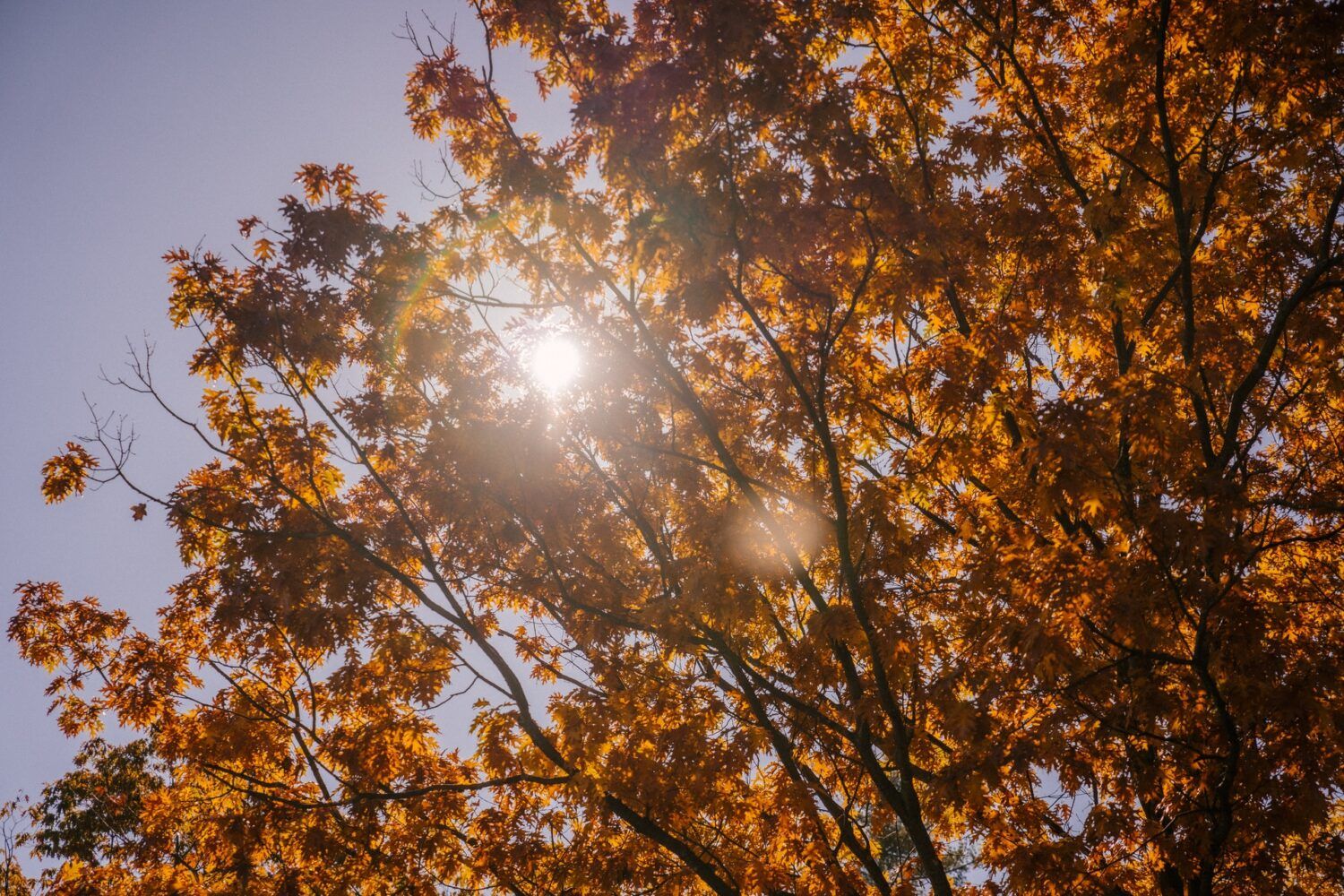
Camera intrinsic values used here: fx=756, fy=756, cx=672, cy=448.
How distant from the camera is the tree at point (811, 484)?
536 cm

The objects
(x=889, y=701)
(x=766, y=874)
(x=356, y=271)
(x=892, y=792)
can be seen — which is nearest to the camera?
(x=889, y=701)

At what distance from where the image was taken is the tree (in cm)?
536

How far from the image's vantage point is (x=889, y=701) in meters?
5.35

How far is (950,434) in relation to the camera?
6527mm

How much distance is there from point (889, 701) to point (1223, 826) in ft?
7.22

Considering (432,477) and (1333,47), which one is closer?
(1333,47)

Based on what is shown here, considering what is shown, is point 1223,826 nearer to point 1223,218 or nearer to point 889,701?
point 889,701

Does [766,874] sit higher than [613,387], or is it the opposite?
[613,387]

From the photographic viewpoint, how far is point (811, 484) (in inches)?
300

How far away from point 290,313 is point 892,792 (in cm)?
671

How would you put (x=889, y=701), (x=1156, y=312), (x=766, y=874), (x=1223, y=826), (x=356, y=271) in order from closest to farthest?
(x=1223, y=826) < (x=889, y=701) < (x=766, y=874) < (x=356, y=271) < (x=1156, y=312)

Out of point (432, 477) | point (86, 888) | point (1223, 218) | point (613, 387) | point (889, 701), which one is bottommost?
point (86, 888)

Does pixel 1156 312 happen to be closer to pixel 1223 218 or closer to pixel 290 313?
pixel 1223 218

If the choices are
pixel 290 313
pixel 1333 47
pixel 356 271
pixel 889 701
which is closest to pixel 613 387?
pixel 356 271
